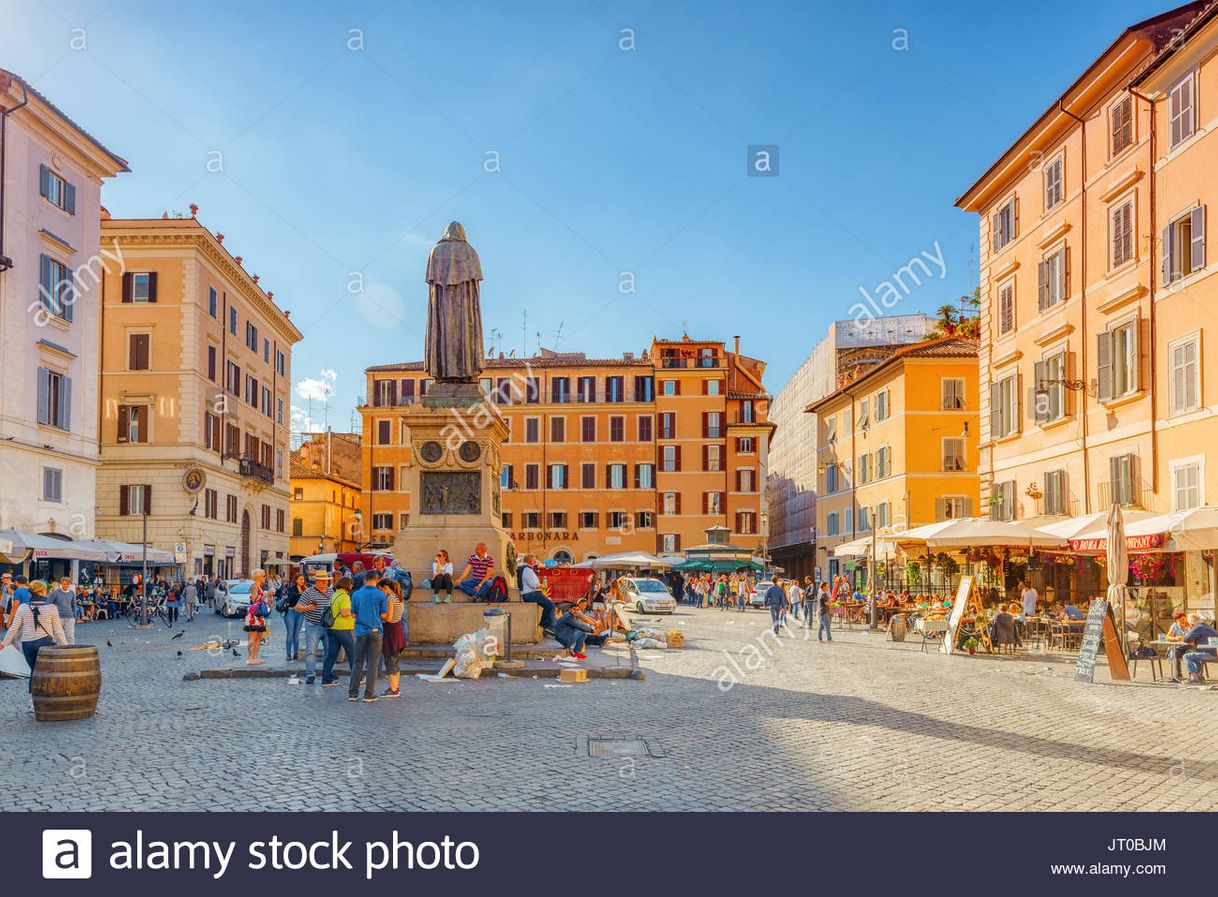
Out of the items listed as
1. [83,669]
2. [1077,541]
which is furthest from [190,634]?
[1077,541]

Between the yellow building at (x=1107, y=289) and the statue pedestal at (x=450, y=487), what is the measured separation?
13.3 metres

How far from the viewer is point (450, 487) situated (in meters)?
18.6

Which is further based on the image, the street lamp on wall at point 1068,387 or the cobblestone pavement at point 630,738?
the street lamp on wall at point 1068,387

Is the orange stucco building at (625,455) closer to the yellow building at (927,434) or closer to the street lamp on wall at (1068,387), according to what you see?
the yellow building at (927,434)

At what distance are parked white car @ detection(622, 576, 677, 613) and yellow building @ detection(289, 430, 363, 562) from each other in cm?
3546

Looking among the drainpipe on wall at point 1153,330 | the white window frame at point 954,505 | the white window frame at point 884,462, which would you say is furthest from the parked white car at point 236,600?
the drainpipe on wall at point 1153,330

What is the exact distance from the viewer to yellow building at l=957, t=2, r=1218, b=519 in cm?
2212

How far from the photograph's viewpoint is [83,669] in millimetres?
11859

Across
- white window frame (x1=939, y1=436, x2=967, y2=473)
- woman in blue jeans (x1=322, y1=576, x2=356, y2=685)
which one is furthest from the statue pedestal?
white window frame (x1=939, y1=436, x2=967, y2=473)

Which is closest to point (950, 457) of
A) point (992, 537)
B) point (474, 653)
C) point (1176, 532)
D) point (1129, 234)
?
point (1129, 234)

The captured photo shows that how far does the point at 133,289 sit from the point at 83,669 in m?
42.4

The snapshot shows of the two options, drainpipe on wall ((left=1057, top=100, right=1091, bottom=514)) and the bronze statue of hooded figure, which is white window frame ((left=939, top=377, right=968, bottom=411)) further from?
the bronze statue of hooded figure

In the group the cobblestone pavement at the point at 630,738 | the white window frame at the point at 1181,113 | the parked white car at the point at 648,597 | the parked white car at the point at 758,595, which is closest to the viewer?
the cobblestone pavement at the point at 630,738

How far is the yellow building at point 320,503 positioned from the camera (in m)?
81.9
